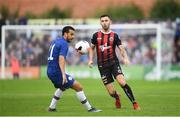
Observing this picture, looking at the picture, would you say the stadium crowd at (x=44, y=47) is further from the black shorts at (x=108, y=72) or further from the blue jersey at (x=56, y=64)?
the blue jersey at (x=56, y=64)

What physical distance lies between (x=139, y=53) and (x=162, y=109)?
24.4m

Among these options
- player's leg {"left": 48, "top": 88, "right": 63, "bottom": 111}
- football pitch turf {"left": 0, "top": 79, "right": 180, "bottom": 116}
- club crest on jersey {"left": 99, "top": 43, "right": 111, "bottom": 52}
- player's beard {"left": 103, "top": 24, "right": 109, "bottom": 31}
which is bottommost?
football pitch turf {"left": 0, "top": 79, "right": 180, "bottom": 116}

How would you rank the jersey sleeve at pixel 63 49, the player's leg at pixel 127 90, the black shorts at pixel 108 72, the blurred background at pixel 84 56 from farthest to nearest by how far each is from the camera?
1. the blurred background at pixel 84 56
2. the black shorts at pixel 108 72
3. the player's leg at pixel 127 90
4. the jersey sleeve at pixel 63 49

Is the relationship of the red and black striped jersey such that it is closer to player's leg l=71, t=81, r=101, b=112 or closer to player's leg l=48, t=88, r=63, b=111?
player's leg l=71, t=81, r=101, b=112

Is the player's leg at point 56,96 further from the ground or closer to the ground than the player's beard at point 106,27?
closer to the ground

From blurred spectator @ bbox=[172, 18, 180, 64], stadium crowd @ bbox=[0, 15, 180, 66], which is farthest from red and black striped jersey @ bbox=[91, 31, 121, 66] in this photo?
blurred spectator @ bbox=[172, 18, 180, 64]

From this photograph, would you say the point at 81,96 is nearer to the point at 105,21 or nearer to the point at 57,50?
the point at 57,50

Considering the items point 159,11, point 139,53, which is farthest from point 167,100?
point 159,11

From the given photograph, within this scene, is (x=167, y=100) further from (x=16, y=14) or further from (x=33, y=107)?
(x=16, y=14)

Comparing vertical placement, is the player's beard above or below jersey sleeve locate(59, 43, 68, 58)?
above

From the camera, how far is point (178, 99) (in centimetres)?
2417

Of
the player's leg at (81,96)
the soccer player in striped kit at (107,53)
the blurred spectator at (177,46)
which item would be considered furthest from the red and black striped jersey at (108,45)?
the blurred spectator at (177,46)

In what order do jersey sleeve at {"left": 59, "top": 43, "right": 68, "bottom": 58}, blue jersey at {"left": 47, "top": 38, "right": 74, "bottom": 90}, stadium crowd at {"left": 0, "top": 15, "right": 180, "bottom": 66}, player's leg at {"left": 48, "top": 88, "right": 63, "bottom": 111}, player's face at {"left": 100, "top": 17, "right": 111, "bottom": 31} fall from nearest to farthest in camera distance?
1. jersey sleeve at {"left": 59, "top": 43, "right": 68, "bottom": 58}
2. blue jersey at {"left": 47, "top": 38, "right": 74, "bottom": 90}
3. player's leg at {"left": 48, "top": 88, "right": 63, "bottom": 111}
4. player's face at {"left": 100, "top": 17, "right": 111, "bottom": 31}
5. stadium crowd at {"left": 0, "top": 15, "right": 180, "bottom": 66}

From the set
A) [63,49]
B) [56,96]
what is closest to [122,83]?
[56,96]
